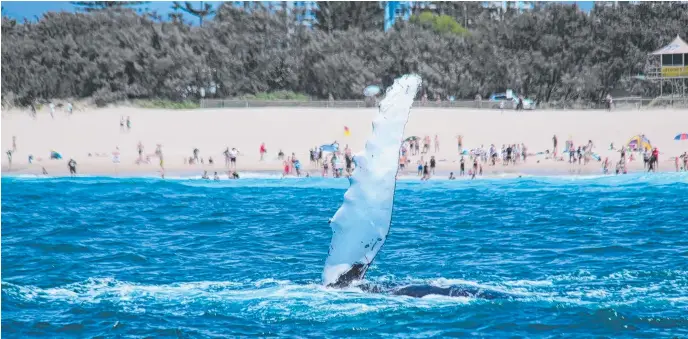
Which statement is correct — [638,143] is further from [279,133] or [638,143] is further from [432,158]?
[279,133]

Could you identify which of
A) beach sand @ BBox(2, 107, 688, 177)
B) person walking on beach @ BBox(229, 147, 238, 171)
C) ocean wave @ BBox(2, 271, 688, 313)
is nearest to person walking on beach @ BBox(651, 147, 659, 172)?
beach sand @ BBox(2, 107, 688, 177)

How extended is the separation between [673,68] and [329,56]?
23614 mm

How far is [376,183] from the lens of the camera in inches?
587

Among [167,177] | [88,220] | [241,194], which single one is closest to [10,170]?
[167,177]

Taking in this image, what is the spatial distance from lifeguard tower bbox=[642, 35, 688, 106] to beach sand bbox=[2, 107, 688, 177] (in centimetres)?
729

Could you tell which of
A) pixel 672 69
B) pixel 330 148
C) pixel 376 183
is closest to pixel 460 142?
pixel 330 148

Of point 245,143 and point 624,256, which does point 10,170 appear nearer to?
point 245,143

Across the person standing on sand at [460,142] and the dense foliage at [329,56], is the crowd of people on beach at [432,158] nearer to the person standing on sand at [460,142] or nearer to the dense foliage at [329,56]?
the person standing on sand at [460,142]

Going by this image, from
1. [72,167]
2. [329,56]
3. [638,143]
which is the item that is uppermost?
[329,56]

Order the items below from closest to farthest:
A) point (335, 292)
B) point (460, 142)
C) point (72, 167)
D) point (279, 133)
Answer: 1. point (335, 292)
2. point (72, 167)
3. point (460, 142)
4. point (279, 133)

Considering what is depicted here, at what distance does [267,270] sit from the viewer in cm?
2312

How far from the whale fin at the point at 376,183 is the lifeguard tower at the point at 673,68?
54.9 metres

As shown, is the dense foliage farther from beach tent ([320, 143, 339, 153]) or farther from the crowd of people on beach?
beach tent ([320, 143, 339, 153])

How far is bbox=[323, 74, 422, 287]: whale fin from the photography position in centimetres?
1465
